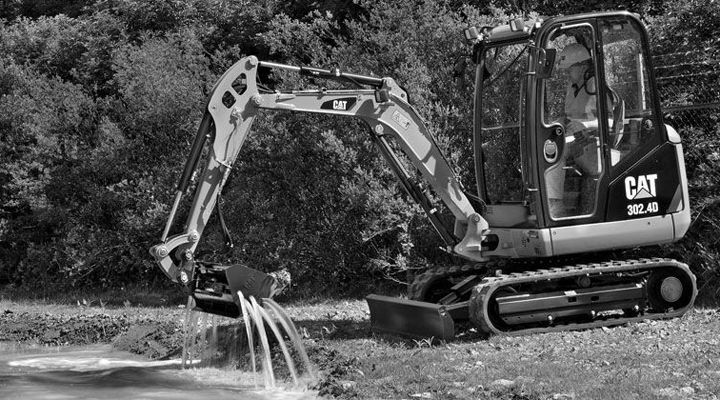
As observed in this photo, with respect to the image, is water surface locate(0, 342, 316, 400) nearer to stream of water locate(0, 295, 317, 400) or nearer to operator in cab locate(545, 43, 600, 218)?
stream of water locate(0, 295, 317, 400)

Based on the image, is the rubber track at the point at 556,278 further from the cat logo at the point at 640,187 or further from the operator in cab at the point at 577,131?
the cat logo at the point at 640,187

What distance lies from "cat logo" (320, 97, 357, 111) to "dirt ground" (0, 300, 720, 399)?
7.78 feet

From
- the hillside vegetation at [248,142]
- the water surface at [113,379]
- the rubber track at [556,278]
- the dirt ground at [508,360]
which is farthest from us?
the hillside vegetation at [248,142]

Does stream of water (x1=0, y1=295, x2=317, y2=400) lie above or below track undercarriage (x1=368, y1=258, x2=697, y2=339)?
below

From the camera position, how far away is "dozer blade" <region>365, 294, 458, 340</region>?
34.9ft

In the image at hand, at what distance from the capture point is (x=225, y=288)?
34.0 ft

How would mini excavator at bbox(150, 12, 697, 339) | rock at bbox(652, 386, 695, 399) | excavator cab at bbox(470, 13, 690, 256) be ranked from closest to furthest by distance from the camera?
rock at bbox(652, 386, 695, 399), mini excavator at bbox(150, 12, 697, 339), excavator cab at bbox(470, 13, 690, 256)

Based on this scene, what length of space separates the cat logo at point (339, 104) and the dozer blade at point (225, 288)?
1.82m

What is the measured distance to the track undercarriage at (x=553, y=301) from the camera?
10.6m

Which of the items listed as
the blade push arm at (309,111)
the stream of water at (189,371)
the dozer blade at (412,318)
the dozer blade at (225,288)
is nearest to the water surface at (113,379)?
the stream of water at (189,371)

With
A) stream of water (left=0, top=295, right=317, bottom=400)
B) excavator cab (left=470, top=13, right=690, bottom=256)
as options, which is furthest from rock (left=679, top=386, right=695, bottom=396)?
stream of water (left=0, top=295, right=317, bottom=400)

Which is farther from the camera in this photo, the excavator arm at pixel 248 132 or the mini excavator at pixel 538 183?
the mini excavator at pixel 538 183

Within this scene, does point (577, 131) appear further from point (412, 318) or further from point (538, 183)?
point (412, 318)

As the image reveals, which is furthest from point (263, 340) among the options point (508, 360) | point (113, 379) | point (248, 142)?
point (248, 142)
